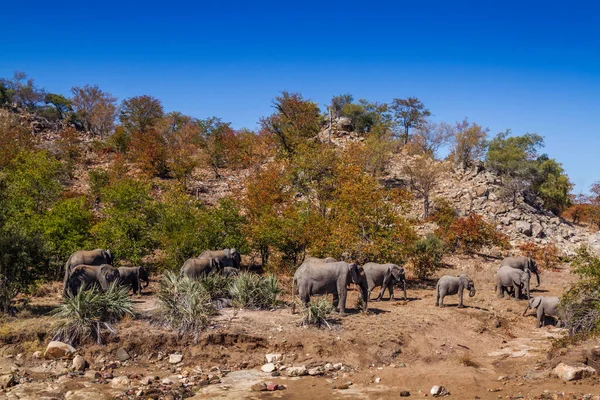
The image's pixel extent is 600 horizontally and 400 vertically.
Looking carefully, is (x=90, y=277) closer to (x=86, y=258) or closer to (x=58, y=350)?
(x=86, y=258)

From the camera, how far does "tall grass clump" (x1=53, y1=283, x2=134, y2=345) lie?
14.4 m

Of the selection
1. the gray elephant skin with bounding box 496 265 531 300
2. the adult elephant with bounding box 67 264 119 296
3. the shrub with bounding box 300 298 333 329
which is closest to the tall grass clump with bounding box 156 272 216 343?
the adult elephant with bounding box 67 264 119 296

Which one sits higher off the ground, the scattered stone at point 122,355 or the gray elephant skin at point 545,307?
the gray elephant skin at point 545,307

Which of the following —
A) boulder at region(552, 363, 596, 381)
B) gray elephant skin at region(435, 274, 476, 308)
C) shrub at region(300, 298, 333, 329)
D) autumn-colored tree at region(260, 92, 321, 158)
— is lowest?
boulder at region(552, 363, 596, 381)

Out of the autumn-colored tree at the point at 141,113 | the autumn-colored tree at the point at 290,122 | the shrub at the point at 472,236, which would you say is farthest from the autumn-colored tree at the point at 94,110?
the shrub at the point at 472,236

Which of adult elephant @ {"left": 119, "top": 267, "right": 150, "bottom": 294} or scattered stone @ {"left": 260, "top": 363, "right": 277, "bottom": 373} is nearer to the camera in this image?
scattered stone @ {"left": 260, "top": 363, "right": 277, "bottom": 373}

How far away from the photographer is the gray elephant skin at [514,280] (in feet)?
70.4

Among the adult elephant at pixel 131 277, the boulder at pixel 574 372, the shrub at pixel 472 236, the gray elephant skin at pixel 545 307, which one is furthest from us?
the shrub at pixel 472 236

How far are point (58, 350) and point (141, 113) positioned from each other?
54.2 metres

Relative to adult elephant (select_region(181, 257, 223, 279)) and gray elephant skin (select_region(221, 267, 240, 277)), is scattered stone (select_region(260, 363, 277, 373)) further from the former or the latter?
gray elephant skin (select_region(221, 267, 240, 277))

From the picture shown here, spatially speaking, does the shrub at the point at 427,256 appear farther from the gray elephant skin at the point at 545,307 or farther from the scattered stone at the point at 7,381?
the scattered stone at the point at 7,381

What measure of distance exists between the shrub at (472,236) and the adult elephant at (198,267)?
1828 cm

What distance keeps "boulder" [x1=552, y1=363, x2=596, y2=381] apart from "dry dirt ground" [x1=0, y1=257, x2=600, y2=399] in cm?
23

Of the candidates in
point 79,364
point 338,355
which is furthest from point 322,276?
point 79,364
